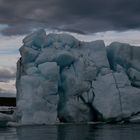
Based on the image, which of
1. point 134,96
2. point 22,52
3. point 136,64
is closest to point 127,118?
point 134,96

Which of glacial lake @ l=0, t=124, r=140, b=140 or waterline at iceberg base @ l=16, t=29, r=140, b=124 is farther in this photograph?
waterline at iceberg base @ l=16, t=29, r=140, b=124

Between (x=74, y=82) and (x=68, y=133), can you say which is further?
(x=74, y=82)

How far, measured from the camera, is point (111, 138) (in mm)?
20094

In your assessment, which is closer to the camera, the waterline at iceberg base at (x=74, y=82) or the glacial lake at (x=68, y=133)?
the glacial lake at (x=68, y=133)

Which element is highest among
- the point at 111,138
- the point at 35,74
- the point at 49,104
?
the point at 35,74

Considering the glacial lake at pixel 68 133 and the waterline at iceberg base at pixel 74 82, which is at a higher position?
the waterline at iceberg base at pixel 74 82

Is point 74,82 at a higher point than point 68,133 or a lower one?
higher

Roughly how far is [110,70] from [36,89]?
4526 mm

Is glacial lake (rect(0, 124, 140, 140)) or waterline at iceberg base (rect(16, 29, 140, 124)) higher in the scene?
waterline at iceberg base (rect(16, 29, 140, 124))

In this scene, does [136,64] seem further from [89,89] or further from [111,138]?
[111,138]

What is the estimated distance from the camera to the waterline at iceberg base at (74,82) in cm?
2670

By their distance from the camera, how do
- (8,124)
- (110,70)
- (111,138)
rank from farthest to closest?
(110,70) → (8,124) → (111,138)

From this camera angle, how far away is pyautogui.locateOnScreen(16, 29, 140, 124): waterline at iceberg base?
26703 millimetres

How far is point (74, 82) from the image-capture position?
27.4 meters
